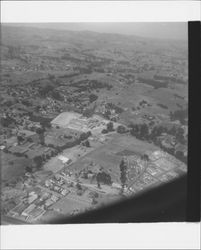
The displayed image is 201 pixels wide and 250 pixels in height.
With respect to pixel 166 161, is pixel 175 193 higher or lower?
lower

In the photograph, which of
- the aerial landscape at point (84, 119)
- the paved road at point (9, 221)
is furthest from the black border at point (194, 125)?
the paved road at point (9, 221)

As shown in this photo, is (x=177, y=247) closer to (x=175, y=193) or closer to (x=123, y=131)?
(x=175, y=193)

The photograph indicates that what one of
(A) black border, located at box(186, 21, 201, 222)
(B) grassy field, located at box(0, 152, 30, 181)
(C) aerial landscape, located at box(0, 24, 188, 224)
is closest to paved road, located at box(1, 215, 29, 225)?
(C) aerial landscape, located at box(0, 24, 188, 224)

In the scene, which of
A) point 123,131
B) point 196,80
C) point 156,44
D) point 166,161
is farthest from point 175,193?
point 156,44

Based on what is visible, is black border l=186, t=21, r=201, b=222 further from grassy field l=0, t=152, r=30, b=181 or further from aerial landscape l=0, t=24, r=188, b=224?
grassy field l=0, t=152, r=30, b=181

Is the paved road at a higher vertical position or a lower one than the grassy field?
lower

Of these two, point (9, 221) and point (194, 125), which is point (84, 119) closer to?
point (194, 125)

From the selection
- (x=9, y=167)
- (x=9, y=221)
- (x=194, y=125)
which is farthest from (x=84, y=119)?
(x=9, y=221)

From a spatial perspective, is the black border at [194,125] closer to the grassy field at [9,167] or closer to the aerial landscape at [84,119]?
the aerial landscape at [84,119]
